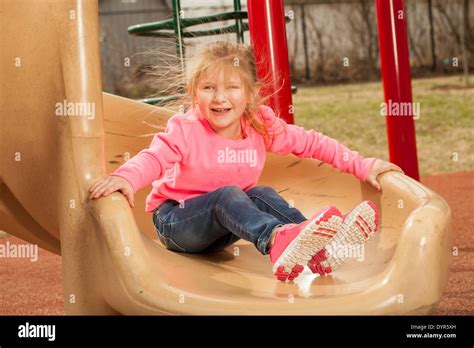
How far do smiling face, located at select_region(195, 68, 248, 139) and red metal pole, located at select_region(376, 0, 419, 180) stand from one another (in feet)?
2.52

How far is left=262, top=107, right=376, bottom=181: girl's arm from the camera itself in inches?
64.3

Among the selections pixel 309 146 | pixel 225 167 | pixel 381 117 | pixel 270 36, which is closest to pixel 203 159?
pixel 225 167

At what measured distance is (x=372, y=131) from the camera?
303 inches

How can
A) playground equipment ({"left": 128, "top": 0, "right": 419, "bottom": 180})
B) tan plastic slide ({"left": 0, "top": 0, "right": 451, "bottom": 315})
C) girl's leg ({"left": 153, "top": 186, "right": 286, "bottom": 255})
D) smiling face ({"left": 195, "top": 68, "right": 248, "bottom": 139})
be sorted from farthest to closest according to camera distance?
1. playground equipment ({"left": 128, "top": 0, "right": 419, "bottom": 180})
2. smiling face ({"left": 195, "top": 68, "right": 248, "bottom": 139})
3. girl's leg ({"left": 153, "top": 186, "right": 286, "bottom": 255})
4. tan plastic slide ({"left": 0, "top": 0, "right": 451, "bottom": 315})

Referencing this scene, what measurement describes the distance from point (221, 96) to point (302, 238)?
359 mm

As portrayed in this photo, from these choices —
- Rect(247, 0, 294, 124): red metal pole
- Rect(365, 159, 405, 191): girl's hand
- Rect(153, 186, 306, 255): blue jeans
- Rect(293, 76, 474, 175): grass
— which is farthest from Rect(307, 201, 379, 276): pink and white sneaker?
Rect(293, 76, 474, 175): grass

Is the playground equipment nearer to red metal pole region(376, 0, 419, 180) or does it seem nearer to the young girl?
red metal pole region(376, 0, 419, 180)

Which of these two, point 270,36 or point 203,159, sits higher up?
point 270,36

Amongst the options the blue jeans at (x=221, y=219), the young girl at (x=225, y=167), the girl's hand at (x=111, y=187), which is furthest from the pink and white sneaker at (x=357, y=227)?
the girl's hand at (x=111, y=187)

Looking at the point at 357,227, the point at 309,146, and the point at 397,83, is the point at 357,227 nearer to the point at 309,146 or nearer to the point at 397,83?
the point at 309,146

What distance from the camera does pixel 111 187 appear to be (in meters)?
1.32

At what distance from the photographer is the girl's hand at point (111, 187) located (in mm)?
1312
